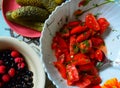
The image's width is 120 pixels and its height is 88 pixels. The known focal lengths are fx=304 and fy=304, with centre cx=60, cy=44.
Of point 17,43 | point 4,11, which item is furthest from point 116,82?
point 4,11

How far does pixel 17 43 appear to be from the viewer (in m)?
0.81

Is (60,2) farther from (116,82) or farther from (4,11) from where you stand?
(116,82)

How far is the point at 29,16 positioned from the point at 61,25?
98mm

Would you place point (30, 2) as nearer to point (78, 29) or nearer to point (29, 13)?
point (29, 13)

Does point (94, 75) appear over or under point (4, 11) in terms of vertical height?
under

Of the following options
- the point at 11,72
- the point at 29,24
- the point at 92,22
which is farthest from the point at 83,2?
the point at 11,72

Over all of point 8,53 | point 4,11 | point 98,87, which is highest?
point 4,11

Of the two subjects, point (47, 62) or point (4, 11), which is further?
point (4, 11)

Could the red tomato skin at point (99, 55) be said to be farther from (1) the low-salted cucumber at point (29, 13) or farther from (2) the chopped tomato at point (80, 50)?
(1) the low-salted cucumber at point (29, 13)

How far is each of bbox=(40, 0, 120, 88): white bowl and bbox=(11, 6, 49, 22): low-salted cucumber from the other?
69 millimetres

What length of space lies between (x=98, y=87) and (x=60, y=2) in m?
0.26

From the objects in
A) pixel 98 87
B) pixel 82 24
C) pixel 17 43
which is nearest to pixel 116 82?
pixel 98 87

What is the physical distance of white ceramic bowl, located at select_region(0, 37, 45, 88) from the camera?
787 millimetres

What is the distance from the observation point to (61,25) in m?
0.85
